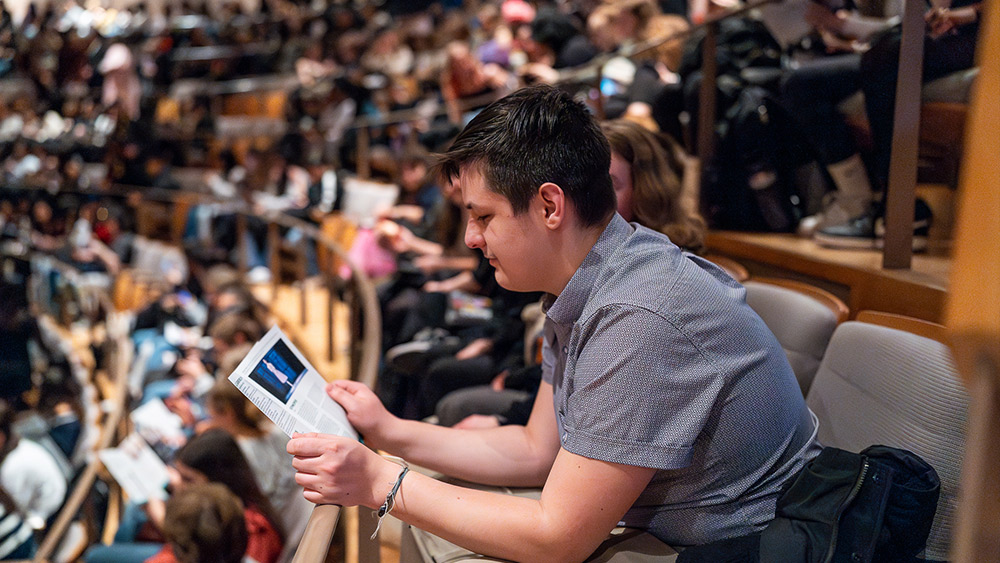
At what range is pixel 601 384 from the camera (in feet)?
2.89

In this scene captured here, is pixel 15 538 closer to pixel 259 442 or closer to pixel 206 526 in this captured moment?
pixel 259 442

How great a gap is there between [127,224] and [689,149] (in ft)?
22.3

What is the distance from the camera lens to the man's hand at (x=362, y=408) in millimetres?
1103

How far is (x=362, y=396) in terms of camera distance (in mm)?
1123

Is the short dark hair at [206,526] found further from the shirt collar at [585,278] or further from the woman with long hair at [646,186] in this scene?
the shirt collar at [585,278]

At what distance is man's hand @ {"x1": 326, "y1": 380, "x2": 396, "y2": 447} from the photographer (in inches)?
43.4

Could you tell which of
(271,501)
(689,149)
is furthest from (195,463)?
(689,149)

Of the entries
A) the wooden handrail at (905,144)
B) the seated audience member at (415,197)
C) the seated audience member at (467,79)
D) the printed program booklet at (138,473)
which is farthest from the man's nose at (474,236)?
the seated audience member at (467,79)

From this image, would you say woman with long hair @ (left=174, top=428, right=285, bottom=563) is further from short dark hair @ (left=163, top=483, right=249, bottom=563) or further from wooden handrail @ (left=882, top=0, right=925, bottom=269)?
wooden handrail @ (left=882, top=0, right=925, bottom=269)

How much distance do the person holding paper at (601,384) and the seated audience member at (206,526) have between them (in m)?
1.42

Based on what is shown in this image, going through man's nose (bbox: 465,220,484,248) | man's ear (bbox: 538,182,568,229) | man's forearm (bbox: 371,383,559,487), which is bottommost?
man's forearm (bbox: 371,383,559,487)

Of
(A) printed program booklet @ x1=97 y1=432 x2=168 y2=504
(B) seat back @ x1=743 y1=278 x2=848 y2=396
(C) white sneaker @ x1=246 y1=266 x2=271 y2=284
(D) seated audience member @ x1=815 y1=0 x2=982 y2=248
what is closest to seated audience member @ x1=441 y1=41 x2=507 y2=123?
(C) white sneaker @ x1=246 y1=266 x2=271 y2=284

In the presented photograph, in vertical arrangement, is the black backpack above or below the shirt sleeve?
below

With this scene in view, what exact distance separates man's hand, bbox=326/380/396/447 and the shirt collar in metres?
0.31
